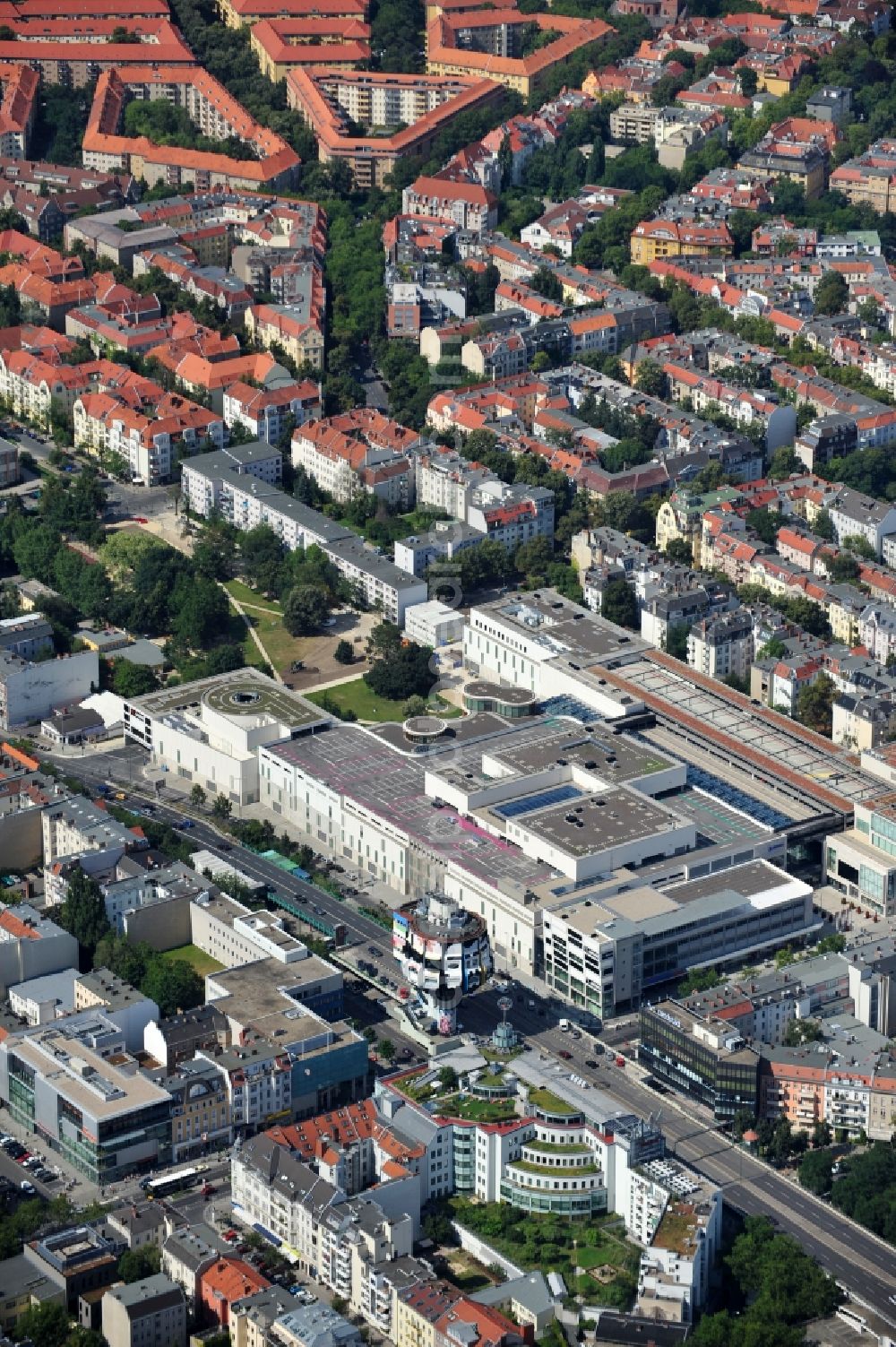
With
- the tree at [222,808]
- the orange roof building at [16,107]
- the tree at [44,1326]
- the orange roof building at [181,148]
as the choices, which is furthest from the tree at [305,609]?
the orange roof building at [16,107]

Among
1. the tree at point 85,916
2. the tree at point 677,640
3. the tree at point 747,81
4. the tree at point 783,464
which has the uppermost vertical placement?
the tree at point 747,81

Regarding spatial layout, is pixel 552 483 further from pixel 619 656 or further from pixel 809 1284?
pixel 809 1284

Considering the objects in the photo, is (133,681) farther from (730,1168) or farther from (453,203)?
(453,203)

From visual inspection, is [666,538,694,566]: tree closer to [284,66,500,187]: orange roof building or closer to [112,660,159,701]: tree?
[112,660,159,701]: tree

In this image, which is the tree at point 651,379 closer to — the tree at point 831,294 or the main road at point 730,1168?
the tree at point 831,294

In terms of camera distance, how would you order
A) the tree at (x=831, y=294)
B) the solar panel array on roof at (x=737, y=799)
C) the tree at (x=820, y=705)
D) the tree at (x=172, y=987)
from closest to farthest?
the tree at (x=172, y=987) → the solar panel array on roof at (x=737, y=799) → the tree at (x=820, y=705) → the tree at (x=831, y=294)

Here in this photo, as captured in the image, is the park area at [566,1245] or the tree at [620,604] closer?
the park area at [566,1245]
